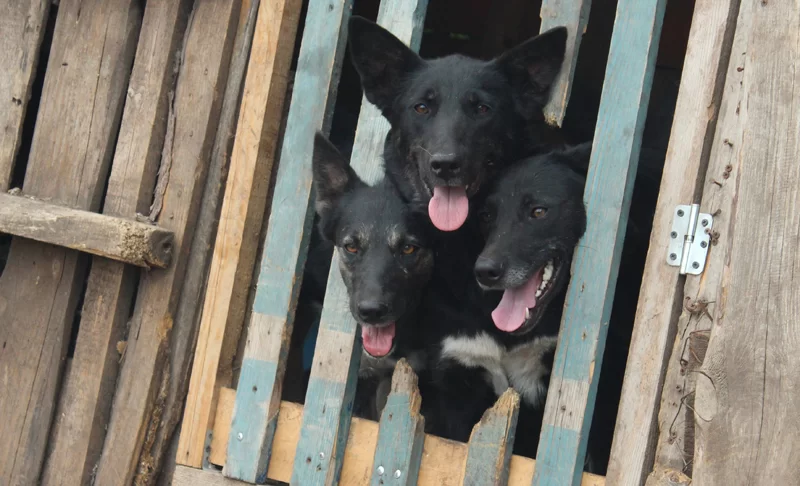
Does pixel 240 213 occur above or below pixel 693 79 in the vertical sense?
below

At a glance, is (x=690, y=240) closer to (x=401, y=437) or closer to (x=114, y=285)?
(x=401, y=437)

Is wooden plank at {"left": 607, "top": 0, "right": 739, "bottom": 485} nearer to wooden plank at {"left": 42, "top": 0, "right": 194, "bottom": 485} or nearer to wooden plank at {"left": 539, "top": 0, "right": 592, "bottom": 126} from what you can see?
wooden plank at {"left": 539, "top": 0, "right": 592, "bottom": 126}

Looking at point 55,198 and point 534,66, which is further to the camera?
point 55,198

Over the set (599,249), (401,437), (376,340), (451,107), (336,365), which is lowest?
(401,437)

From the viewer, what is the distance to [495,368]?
3809 mm

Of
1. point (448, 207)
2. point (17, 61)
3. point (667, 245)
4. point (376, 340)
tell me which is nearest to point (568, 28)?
point (448, 207)

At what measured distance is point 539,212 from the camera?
139 inches

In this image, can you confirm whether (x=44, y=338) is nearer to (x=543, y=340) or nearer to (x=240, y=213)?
→ (x=240, y=213)

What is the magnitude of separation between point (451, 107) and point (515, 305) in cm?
82

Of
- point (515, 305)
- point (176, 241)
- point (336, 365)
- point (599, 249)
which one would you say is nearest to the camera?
point (599, 249)

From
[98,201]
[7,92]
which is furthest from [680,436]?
[7,92]

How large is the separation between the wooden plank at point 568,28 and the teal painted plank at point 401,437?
1.15 meters

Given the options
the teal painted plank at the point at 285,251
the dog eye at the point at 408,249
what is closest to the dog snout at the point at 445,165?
the dog eye at the point at 408,249

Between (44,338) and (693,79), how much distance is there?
3.01 meters
